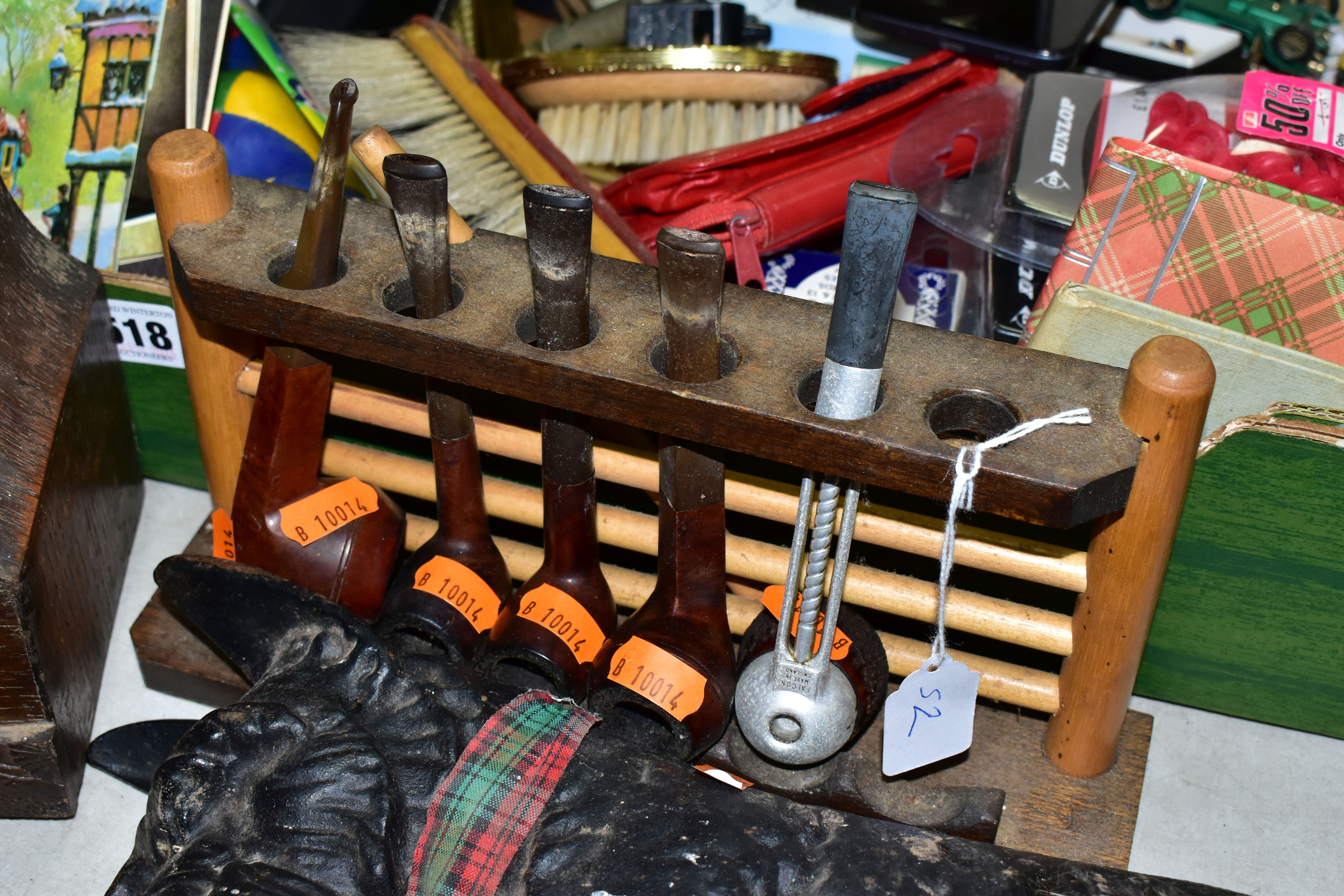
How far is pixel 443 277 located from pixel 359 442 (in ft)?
1.09

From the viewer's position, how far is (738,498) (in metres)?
0.72

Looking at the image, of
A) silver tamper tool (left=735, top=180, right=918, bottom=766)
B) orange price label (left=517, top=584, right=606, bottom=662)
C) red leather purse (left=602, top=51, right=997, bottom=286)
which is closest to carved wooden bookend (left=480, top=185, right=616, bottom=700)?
orange price label (left=517, top=584, right=606, bottom=662)

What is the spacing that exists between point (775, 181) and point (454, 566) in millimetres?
461

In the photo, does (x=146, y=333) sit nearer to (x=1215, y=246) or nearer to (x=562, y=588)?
(x=562, y=588)

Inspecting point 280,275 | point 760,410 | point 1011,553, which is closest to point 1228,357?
point 1011,553

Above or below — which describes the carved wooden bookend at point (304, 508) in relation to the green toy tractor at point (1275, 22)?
below

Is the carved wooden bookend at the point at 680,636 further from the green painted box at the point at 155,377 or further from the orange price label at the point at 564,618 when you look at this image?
the green painted box at the point at 155,377

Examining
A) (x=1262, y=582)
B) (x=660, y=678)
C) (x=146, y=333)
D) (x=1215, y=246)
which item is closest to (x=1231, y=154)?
(x=1215, y=246)

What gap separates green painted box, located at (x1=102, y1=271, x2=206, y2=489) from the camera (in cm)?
87

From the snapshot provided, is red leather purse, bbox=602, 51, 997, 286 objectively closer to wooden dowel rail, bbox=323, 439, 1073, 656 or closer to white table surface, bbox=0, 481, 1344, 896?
wooden dowel rail, bbox=323, 439, 1073, 656

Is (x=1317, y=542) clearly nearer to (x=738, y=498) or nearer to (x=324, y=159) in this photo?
(x=738, y=498)

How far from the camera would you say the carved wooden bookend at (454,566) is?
27.2 inches

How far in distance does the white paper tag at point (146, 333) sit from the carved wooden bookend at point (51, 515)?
1 cm

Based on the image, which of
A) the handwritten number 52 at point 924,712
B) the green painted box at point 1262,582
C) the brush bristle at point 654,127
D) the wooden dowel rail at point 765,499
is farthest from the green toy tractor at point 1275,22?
the handwritten number 52 at point 924,712
